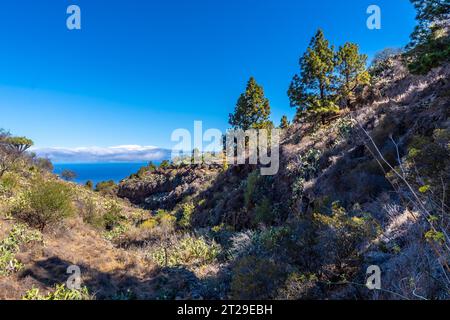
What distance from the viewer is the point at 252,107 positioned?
113 feet

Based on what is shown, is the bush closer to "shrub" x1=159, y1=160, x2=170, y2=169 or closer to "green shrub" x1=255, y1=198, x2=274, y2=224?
"green shrub" x1=255, y1=198, x2=274, y2=224

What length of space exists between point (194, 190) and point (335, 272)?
112ft

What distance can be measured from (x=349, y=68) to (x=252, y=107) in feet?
45.5

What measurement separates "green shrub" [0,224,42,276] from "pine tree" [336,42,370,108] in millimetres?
21253

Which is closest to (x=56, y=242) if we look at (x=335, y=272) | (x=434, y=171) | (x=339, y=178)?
(x=335, y=272)

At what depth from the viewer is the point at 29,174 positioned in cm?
3047

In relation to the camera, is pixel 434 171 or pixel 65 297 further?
pixel 65 297

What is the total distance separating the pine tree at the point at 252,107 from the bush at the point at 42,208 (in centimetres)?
2332

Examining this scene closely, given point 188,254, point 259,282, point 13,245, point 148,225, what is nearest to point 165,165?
point 148,225

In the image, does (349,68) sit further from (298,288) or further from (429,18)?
(298,288)

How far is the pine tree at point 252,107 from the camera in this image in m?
34.2

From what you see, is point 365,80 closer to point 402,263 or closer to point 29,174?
point 402,263

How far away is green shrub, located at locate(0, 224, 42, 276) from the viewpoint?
8.46 m

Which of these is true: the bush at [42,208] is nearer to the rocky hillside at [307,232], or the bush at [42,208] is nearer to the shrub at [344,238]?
the rocky hillside at [307,232]
